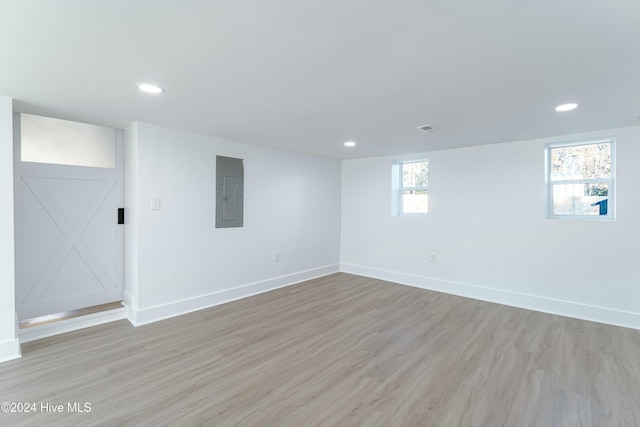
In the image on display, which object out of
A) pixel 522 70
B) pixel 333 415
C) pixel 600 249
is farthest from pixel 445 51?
pixel 600 249

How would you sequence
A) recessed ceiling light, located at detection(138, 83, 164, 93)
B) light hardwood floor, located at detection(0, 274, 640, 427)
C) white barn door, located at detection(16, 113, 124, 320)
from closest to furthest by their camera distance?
light hardwood floor, located at detection(0, 274, 640, 427) → recessed ceiling light, located at detection(138, 83, 164, 93) → white barn door, located at detection(16, 113, 124, 320)

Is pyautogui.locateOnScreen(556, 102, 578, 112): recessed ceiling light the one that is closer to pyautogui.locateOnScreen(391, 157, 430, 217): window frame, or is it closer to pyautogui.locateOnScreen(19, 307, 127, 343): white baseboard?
pyautogui.locateOnScreen(391, 157, 430, 217): window frame

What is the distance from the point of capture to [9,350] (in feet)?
8.11

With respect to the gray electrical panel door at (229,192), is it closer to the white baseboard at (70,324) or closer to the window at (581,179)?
the white baseboard at (70,324)

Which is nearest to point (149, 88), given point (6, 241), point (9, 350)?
point (6, 241)

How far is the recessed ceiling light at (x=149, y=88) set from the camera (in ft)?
7.16

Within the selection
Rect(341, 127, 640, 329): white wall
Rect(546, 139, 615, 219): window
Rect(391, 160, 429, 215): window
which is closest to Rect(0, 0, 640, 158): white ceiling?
Rect(546, 139, 615, 219): window

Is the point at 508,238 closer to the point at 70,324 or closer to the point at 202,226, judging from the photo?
the point at 202,226

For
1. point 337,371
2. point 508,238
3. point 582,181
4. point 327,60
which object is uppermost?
point 327,60

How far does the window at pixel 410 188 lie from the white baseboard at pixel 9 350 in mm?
4816

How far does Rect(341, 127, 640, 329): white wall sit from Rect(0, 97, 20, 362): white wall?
15.0ft

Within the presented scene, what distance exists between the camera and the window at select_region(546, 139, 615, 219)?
11.4 feet

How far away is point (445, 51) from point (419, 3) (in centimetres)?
47

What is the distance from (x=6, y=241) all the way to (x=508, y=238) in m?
5.43
